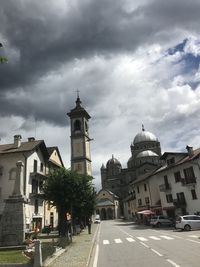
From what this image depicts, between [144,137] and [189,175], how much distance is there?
66.7 m

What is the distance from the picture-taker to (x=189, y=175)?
127 ft

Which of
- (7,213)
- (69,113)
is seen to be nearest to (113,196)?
(69,113)

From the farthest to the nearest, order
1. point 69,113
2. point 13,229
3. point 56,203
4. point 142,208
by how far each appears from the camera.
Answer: point 69,113, point 142,208, point 56,203, point 13,229

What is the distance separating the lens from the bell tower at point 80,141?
65000 millimetres

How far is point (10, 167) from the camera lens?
36.3 metres

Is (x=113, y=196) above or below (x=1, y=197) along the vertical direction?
above

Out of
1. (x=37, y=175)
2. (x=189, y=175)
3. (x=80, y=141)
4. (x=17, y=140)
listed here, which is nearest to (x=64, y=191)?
(x=37, y=175)

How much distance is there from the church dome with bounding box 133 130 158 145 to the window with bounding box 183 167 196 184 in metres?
64.7

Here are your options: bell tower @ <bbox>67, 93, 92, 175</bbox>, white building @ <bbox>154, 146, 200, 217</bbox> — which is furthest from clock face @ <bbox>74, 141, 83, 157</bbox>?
white building @ <bbox>154, 146, 200, 217</bbox>

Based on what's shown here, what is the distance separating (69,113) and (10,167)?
39084 mm

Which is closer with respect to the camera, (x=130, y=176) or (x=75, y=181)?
(x=75, y=181)

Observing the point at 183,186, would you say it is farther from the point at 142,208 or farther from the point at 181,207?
the point at 142,208

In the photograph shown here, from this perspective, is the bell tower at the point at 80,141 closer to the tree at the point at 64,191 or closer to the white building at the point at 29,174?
the white building at the point at 29,174

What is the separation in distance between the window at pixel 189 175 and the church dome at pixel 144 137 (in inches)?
2548
